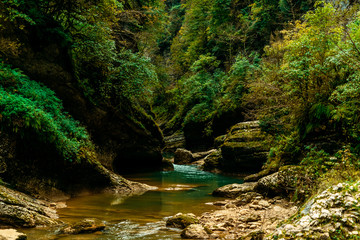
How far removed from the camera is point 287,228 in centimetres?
330

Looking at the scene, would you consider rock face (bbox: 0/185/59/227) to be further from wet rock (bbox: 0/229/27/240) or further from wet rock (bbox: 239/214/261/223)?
wet rock (bbox: 239/214/261/223)

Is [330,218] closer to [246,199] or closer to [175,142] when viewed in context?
[246,199]

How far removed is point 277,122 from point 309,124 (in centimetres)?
500

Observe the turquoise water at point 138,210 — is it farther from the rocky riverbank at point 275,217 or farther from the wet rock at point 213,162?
the wet rock at point 213,162

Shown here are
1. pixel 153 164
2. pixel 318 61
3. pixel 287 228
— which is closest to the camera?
pixel 287 228

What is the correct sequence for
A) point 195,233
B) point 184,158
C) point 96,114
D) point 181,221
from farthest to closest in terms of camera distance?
point 184,158 < point 96,114 < point 181,221 < point 195,233

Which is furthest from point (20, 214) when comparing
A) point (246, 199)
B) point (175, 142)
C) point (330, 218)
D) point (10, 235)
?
point (175, 142)

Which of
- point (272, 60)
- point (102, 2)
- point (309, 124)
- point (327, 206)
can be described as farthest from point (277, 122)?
point (327, 206)

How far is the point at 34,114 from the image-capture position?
728cm

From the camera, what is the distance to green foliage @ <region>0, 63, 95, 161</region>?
23.0 feet

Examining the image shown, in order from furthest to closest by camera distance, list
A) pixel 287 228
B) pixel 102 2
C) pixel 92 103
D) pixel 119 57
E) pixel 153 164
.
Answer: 1. pixel 153 164
2. pixel 119 57
3. pixel 92 103
4. pixel 102 2
5. pixel 287 228

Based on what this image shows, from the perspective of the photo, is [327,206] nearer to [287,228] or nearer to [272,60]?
[287,228]

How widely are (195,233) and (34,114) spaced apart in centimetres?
518

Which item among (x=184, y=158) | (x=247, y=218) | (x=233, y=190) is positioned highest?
(x=247, y=218)
